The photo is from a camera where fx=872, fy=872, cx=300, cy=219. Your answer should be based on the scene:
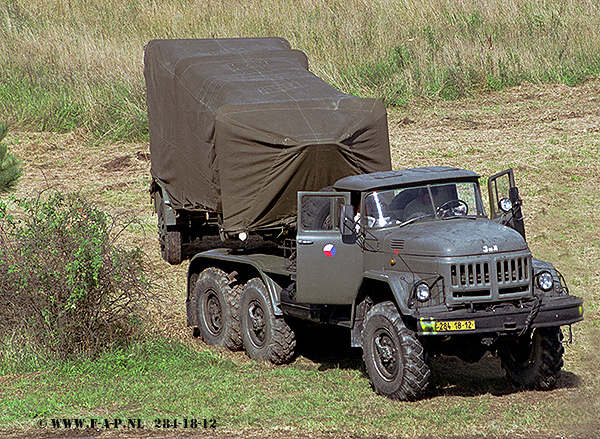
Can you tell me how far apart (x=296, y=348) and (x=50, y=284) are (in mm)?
2968

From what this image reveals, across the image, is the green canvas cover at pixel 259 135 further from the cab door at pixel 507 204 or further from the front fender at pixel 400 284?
→ the front fender at pixel 400 284

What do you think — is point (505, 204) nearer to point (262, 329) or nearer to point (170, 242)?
point (262, 329)

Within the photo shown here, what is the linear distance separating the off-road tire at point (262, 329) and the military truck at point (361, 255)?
15mm

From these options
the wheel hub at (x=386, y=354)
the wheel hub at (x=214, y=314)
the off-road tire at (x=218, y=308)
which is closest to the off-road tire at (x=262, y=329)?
the off-road tire at (x=218, y=308)

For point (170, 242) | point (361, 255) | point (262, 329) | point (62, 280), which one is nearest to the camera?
point (361, 255)

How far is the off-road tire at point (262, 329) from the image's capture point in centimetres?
1022

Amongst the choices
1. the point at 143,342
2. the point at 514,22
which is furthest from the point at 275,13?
the point at 143,342

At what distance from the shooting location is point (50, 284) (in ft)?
32.4

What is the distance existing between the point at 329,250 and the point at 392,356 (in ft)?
4.72

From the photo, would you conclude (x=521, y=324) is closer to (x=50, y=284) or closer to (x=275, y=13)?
(x=50, y=284)

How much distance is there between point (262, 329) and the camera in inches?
415

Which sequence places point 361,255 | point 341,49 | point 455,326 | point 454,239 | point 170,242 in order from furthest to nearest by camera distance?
1. point 341,49
2. point 170,242
3. point 361,255
4. point 454,239
5. point 455,326

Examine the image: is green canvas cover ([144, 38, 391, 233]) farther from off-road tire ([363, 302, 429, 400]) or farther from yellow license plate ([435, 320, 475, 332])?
yellow license plate ([435, 320, 475, 332])

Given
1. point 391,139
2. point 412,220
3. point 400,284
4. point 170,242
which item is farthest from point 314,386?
point 391,139
